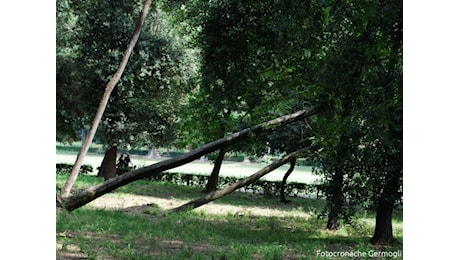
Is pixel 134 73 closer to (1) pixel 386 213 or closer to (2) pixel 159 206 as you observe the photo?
(2) pixel 159 206

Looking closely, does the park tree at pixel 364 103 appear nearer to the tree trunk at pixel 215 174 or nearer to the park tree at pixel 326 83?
the park tree at pixel 326 83

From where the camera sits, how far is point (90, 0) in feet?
32.0

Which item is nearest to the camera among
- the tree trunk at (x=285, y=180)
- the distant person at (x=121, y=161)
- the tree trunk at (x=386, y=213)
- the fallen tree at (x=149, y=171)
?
the tree trunk at (x=386, y=213)

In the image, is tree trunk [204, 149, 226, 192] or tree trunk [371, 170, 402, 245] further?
tree trunk [204, 149, 226, 192]

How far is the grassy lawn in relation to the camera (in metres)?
5.46

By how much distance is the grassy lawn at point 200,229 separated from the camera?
5.46 metres

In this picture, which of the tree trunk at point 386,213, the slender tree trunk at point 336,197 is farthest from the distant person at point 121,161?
the tree trunk at point 386,213

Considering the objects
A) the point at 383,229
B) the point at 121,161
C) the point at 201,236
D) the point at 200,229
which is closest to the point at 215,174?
the point at 121,161

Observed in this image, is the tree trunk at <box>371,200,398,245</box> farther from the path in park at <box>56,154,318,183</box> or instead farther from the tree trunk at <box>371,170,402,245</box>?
the path in park at <box>56,154,318,183</box>

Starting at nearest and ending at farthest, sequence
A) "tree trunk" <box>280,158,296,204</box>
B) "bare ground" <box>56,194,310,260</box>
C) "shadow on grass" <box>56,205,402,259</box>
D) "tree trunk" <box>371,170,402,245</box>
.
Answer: "shadow on grass" <box>56,205,402,259</box>, "tree trunk" <box>371,170,402,245</box>, "bare ground" <box>56,194,310,260</box>, "tree trunk" <box>280,158,296,204</box>

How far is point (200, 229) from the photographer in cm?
776

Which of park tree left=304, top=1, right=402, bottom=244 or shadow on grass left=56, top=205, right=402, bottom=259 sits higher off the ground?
park tree left=304, top=1, right=402, bottom=244

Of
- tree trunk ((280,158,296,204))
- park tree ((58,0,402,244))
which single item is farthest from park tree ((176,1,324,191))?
tree trunk ((280,158,296,204))
